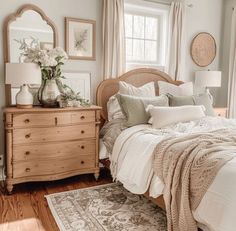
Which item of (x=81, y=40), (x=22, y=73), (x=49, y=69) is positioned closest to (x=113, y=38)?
(x=81, y=40)

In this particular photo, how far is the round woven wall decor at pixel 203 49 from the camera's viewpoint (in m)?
4.50

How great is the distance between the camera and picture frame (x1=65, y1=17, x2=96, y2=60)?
11.3ft

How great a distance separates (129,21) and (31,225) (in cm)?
296

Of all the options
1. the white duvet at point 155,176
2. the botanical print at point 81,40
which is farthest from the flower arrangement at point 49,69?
the white duvet at point 155,176

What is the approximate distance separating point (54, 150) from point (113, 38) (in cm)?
169

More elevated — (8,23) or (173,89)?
(8,23)

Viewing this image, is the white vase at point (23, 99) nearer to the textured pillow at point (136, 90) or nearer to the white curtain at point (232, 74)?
the textured pillow at point (136, 90)

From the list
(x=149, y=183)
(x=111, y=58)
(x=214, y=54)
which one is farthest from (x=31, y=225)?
(x=214, y=54)

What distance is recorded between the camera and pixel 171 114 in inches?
117

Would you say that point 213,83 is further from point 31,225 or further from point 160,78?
point 31,225

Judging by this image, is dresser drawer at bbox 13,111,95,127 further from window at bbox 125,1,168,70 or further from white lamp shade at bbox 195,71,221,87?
white lamp shade at bbox 195,71,221,87

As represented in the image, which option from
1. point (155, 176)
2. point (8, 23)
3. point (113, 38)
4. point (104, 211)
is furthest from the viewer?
point (113, 38)

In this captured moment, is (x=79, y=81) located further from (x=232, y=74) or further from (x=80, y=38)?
(x=232, y=74)

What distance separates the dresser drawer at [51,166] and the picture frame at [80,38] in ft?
4.34
